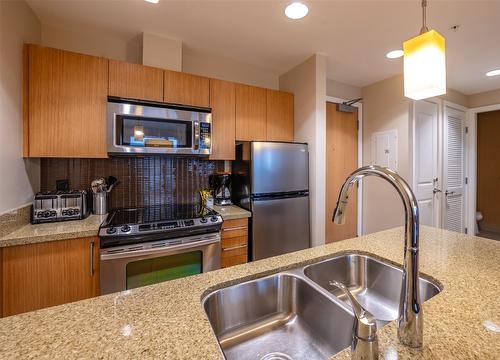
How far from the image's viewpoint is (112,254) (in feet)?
5.21

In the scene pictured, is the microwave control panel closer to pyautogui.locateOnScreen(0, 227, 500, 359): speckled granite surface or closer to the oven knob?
the oven knob

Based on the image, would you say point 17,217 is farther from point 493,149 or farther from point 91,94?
point 493,149

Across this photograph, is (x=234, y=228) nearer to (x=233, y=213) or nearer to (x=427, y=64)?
(x=233, y=213)

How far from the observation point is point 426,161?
121 inches

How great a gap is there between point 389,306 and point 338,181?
2358 mm

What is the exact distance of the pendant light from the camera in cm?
98

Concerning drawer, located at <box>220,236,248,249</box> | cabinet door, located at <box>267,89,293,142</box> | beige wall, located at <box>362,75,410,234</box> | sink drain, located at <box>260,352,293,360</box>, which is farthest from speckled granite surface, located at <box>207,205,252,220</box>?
beige wall, located at <box>362,75,410,234</box>

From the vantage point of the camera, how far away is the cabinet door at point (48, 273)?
4.56 feet

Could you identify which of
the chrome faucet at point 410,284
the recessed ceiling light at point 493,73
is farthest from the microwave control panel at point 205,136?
the recessed ceiling light at point 493,73

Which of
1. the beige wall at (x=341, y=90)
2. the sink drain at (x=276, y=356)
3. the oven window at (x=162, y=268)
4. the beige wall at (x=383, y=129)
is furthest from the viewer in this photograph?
the beige wall at (x=341, y=90)

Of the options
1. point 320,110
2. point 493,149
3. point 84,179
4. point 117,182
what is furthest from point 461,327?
point 493,149

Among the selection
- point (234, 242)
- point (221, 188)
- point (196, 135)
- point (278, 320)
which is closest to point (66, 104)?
point (196, 135)

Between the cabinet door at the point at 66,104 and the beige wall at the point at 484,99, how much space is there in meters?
5.22

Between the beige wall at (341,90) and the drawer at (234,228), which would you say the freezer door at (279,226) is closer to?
the drawer at (234,228)
